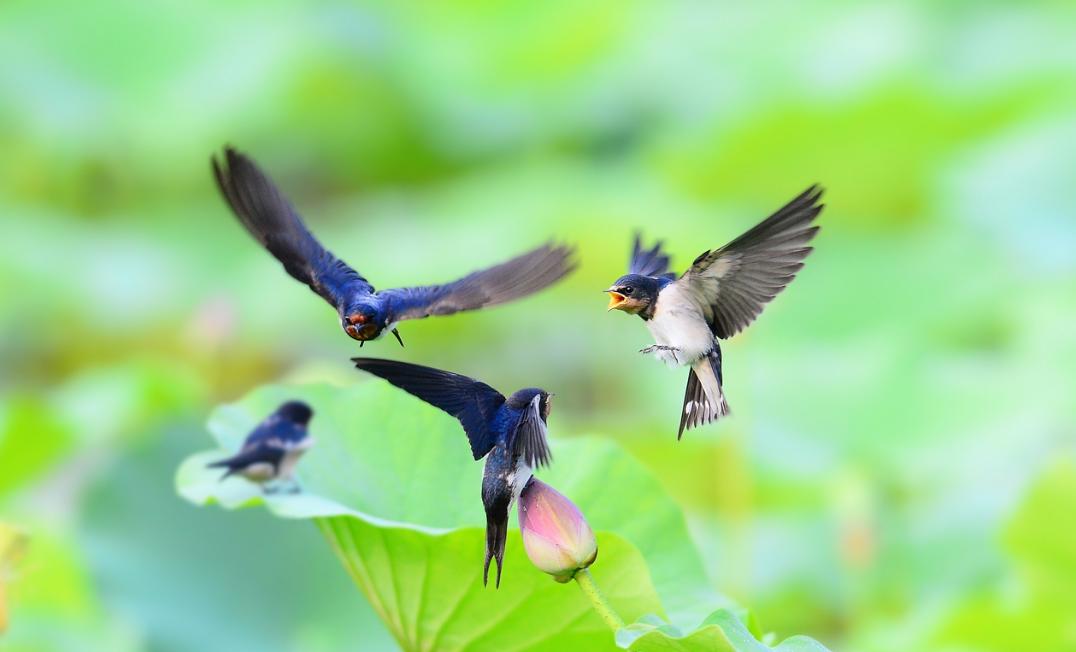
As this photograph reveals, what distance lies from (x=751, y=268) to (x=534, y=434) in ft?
0.46

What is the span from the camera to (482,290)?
725 millimetres

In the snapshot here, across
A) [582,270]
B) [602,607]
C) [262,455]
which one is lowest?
[602,607]

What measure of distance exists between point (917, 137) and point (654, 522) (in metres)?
3.02

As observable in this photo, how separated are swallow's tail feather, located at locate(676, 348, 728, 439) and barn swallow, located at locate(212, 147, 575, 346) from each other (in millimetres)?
89

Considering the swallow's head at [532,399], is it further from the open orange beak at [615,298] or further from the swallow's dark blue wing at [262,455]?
the swallow's dark blue wing at [262,455]

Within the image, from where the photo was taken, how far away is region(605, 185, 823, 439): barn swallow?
2.27ft

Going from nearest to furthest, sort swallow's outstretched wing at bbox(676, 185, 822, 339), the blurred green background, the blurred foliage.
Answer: swallow's outstretched wing at bbox(676, 185, 822, 339) → the blurred foliage → the blurred green background

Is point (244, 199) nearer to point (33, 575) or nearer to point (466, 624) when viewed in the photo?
point (466, 624)

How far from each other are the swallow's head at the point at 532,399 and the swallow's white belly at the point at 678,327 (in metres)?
0.06

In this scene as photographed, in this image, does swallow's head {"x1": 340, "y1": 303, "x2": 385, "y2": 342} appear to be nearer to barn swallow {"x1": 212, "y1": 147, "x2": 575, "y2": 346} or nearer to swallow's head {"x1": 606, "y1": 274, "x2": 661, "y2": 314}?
barn swallow {"x1": 212, "y1": 147, "x2": 575, "y2": 346}

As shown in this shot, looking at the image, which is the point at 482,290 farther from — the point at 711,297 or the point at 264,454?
the point at 264,454

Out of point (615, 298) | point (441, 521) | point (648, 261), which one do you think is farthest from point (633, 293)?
point (441, 521)

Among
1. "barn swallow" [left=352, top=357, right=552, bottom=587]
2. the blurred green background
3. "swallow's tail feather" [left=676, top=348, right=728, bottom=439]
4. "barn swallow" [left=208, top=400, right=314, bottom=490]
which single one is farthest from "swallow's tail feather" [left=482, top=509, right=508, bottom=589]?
the blurred green background

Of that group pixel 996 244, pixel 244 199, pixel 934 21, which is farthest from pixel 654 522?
pixel 934 21
